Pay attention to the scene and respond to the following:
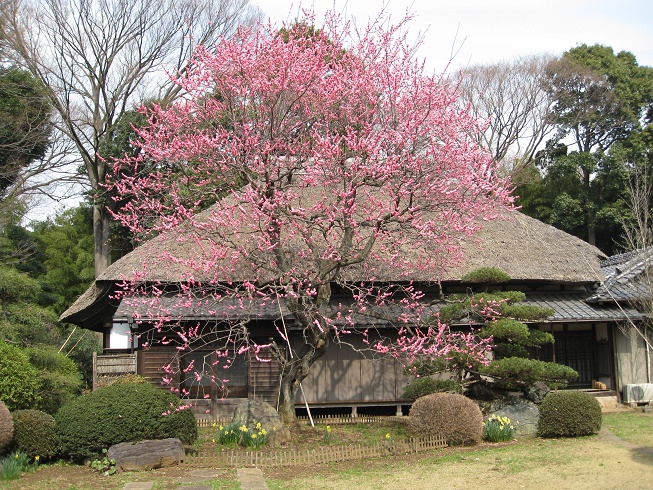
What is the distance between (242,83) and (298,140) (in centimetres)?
149

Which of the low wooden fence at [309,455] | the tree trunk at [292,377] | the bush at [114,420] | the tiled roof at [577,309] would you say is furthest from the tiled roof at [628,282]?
the bush at [114,420]

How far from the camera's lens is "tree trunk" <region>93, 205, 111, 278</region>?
79.8ft

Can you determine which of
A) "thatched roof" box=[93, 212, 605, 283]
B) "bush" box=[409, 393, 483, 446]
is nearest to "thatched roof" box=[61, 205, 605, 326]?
"thatched roof" box=[93, 212, 605, 283]

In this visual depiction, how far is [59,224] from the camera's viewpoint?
3228 cm

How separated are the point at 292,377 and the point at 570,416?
4910 millimetres

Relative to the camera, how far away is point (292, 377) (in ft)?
40.8

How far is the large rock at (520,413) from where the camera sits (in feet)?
39.3

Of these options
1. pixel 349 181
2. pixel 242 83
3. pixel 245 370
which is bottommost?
pixel 245 370

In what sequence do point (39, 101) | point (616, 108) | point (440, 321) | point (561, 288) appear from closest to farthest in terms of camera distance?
point (440, 321) → point (561, 288) → point (39, 101) → point (616, 108)

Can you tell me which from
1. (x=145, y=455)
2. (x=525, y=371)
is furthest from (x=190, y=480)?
(x=525, y=371)

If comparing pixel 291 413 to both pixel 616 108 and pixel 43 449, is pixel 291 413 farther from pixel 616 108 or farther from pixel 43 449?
pixel 616 108

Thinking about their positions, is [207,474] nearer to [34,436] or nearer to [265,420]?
[265,420]

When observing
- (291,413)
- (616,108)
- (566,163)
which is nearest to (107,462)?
(291,413)

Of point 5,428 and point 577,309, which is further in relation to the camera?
point 577,309
